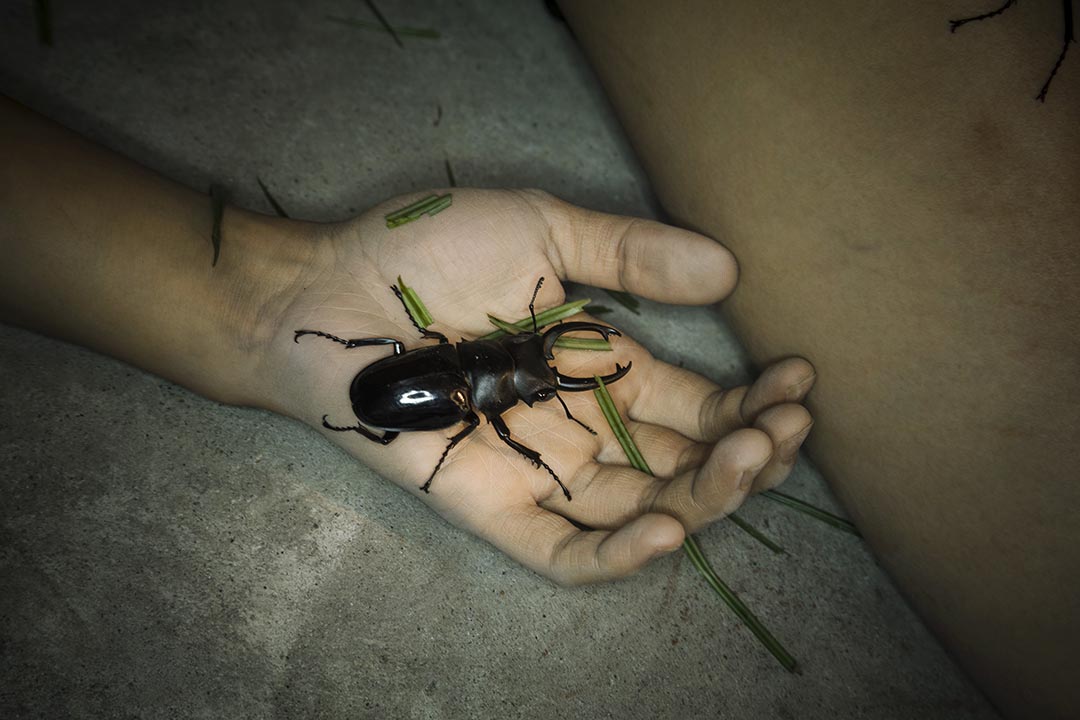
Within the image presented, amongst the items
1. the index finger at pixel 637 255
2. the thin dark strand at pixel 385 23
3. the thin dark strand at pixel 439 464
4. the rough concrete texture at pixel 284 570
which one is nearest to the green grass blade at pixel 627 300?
the rough concrete texture at pixel 284 570

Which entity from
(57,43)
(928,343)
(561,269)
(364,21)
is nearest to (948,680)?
(928,343)

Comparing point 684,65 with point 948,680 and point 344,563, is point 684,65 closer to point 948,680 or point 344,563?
point 344,563

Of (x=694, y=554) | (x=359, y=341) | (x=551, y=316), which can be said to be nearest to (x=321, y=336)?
(x=359, y=341)

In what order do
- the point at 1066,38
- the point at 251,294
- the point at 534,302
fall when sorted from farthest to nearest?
the point at 534,302, the point at 251,294, the point at 1066,38

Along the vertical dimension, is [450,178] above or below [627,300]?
above

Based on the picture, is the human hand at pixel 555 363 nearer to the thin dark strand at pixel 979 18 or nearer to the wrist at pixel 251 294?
the wrist at pixel 251 294

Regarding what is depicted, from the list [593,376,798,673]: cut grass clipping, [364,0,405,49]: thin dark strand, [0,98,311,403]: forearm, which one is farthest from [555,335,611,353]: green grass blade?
[364,0,405,49]: thin dark strand

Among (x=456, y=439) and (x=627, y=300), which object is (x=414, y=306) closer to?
(x=456, y=439)
